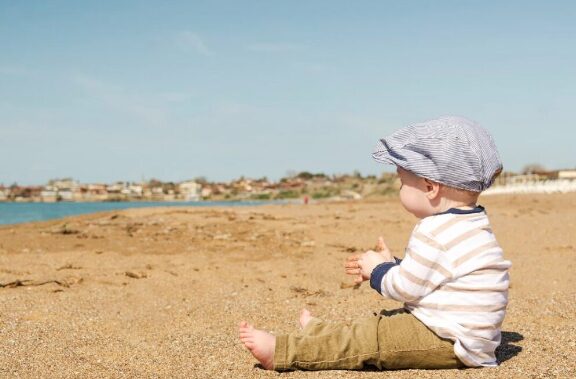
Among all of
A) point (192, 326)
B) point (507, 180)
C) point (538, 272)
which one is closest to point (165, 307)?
point (192, 326)

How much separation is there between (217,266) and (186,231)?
3.11 metres

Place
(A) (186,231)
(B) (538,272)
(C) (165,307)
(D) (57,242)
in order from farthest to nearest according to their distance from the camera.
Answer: (A) (186,231), (D) (57,242), (B) (538,272), (C) (165,307)

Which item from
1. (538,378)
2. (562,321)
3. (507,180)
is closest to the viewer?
(538,378)

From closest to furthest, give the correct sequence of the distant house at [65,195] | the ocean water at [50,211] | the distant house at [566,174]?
the ocean water at [50,211] < the distant house at [566,174] < the distant house at [65,195]

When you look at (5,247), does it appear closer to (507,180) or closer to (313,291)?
(313,291)

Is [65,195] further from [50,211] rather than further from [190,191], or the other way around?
[50,211]

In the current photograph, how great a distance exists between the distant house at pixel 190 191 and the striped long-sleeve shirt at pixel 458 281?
5219cm

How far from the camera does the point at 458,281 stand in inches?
89.7

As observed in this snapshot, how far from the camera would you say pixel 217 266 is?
17.4 ft

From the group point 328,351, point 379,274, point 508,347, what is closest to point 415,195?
point 379,274

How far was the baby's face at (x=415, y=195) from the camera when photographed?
2404 mm

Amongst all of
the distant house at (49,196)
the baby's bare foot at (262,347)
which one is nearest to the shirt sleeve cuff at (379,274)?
the baby's bare foot at (262,347)

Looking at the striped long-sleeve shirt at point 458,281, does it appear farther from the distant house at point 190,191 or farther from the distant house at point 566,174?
the distant house at point 190,191

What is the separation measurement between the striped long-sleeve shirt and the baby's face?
10 cm
